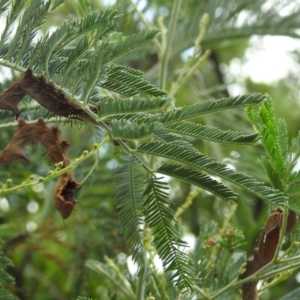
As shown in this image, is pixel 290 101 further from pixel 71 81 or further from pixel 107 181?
pixel 71 81

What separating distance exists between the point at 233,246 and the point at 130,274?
0.22m

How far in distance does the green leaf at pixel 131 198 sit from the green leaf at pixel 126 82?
0.08m

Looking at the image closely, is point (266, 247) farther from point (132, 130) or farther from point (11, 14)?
point (11, 14)

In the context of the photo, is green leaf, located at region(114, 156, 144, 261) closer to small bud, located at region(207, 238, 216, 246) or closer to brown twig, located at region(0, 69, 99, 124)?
brown twig, located at region(0, 69, 99, 124)

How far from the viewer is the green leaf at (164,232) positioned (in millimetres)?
693

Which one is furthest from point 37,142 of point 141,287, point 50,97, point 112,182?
point 112,182

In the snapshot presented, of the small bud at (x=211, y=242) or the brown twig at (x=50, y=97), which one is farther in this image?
the small bud at (x=211, y=242)

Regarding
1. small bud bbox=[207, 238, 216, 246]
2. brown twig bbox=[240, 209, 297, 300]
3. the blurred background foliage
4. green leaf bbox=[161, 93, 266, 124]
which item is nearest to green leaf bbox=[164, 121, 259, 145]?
green leaf bbox=[161, 93, 266, 124]

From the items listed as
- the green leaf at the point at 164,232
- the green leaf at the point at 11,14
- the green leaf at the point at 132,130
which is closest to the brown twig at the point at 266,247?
the green leaf at the point at 164,232

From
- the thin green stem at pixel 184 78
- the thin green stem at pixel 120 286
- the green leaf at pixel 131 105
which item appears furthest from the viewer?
the thin green stem at pixel 184 78

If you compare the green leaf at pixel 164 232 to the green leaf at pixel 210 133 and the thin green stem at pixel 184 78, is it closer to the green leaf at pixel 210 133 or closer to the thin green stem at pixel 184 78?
the green leaf at pixel 210 133

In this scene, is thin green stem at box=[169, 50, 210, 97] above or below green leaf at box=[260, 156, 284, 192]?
above

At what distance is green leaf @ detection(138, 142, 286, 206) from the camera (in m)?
0.66

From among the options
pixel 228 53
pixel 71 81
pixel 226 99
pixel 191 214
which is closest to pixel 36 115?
pixel 71 81
